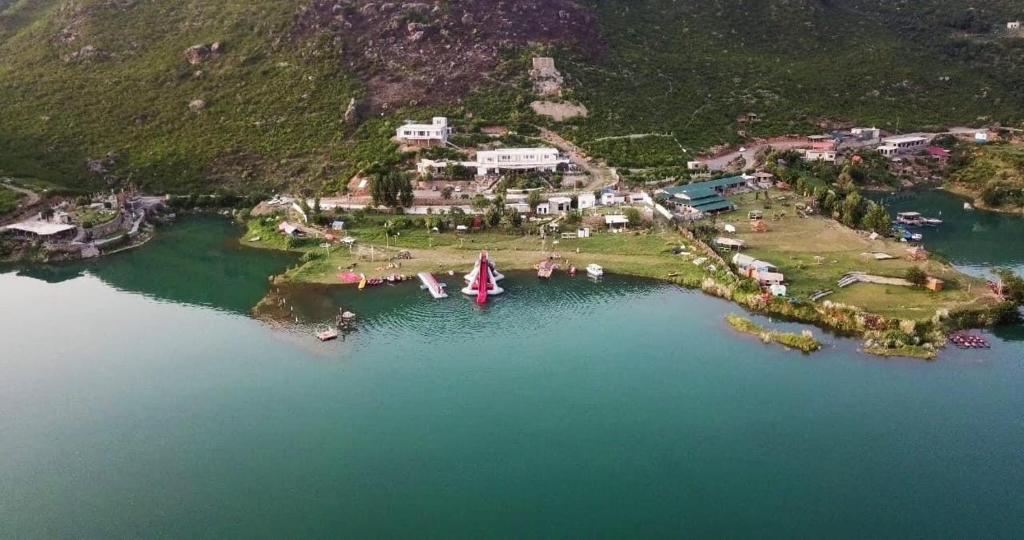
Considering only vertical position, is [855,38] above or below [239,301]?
above

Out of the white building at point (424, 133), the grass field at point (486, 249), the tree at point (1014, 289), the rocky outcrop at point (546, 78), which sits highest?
the rocky outcrop at point (546, 78)

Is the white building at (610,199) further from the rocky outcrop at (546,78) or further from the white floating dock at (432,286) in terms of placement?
the rocky outcrop at (546,78)

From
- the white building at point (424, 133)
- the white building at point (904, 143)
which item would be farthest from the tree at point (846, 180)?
the white building at point (424, 133)

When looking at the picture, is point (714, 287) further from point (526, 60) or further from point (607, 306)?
point (526, 60)

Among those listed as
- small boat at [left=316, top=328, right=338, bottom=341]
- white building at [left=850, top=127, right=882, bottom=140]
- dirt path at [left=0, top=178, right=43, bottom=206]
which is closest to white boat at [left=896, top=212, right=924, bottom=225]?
white building at [left=850, top=127, right=882, bottom=140]

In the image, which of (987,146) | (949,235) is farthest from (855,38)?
(949,235)

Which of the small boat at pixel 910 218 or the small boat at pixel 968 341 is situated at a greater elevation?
the small boat at pixel 910 218

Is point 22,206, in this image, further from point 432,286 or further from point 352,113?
point 432,286

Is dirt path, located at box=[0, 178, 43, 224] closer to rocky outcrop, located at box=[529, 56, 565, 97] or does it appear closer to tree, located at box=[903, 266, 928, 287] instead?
rocky outcrop, located at box=[529, 56, 565, 97]
